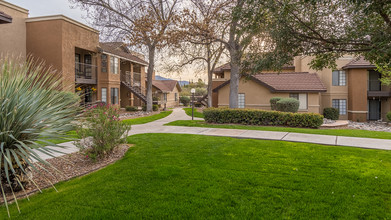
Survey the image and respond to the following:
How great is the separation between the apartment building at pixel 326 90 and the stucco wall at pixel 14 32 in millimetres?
15526

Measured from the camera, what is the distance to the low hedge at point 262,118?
13.5 meters

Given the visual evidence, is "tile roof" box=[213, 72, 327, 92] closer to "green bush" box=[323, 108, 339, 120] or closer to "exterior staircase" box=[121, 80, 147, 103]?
"green bush" box=[323, 108, 339, 120]

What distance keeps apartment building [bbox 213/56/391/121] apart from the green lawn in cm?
1436

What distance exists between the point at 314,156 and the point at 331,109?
712 inches

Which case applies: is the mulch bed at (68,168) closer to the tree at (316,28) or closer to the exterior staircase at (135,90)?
the tree at (316,28)

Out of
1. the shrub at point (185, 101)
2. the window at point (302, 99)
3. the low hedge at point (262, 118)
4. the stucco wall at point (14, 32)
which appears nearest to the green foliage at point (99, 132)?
the low hedge at point (262, 118)

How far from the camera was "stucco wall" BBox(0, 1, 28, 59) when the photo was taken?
1684 centimetres

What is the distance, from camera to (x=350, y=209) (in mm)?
3709

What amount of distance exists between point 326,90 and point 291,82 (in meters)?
2.79

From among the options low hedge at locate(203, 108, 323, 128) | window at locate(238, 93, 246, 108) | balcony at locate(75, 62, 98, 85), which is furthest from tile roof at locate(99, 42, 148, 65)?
window at locate(238, 93, 246, 108)

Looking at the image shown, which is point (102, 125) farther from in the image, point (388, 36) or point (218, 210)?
point (388, 36)

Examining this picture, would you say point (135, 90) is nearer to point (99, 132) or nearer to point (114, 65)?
point (114, 65)

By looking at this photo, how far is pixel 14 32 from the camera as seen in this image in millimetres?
17672

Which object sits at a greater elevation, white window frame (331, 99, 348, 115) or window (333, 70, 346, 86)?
window (333, 70, 346, 86)
